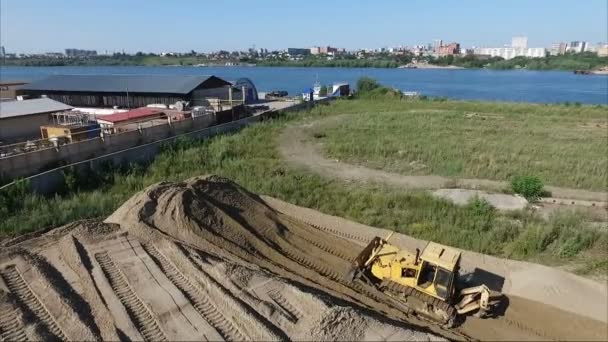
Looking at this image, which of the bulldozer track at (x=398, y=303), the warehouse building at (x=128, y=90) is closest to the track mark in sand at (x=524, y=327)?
the bulldozer track at (x=398, y=303)

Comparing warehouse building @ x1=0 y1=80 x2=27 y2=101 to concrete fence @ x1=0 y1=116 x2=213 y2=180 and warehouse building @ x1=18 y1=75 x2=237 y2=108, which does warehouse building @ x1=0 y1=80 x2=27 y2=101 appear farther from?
concrete fence @ x1=0 y1=116 x2=213 y2=180

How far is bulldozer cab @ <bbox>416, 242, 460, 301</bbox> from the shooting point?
876cm

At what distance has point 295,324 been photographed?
752cm

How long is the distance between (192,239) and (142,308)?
3.01 m

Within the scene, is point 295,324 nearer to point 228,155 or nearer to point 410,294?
point 410,294

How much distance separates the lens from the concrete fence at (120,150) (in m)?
15.9

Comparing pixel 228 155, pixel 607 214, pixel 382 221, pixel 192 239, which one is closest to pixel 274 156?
pixel 228 155

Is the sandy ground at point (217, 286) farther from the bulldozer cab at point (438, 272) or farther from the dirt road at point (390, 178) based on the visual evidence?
the dirt road at point (390, 178)

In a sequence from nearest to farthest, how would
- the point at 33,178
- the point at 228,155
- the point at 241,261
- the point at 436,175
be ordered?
the point at 241,261 < the point at 33,178 < the point at 436,175 < the point at 228,155

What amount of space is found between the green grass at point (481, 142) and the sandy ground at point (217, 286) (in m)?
9.53

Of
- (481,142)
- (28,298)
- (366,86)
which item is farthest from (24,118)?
(366,86)

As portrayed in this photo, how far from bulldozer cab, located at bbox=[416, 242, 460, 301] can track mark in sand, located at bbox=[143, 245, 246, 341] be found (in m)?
3.94

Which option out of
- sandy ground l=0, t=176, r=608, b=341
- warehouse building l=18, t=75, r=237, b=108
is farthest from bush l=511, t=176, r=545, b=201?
warehouse building l=18, t=75, r=237, b=108

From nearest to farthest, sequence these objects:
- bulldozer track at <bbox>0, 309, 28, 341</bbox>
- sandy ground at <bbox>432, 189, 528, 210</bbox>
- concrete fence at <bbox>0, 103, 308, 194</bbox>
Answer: bulldozer track at <bbox>0, 309, 28, 341</bbox> → sandy ground at <bbox>432, 189, 528, 210</bbox> → concrete fence at <bbox>0, 103, 308, 194</bbox>
